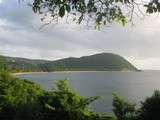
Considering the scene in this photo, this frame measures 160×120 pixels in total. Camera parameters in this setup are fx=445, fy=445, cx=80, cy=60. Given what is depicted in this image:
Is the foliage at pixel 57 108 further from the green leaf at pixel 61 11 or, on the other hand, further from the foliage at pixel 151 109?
the green leaf at pixel 61 11

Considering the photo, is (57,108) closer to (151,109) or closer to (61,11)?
(151,109)

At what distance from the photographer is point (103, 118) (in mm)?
25984

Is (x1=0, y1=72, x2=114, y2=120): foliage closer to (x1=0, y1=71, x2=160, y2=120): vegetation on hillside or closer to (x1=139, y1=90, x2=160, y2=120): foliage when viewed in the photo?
(x1=0, y1=71, x2=160, y2=120): vegetation on hillside

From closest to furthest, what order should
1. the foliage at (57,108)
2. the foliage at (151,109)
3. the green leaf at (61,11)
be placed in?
the green leaf at (61,11), the foliage at (57,108), the foliage at (151,109)

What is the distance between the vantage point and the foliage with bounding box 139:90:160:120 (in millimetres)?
34531

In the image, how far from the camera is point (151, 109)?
3553cm

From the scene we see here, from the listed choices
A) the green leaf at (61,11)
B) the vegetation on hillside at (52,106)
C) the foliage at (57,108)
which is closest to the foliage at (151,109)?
the vegetation on hillside at (52,106)

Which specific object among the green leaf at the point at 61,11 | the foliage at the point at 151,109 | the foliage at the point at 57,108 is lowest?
the foliage at the point at 151,109

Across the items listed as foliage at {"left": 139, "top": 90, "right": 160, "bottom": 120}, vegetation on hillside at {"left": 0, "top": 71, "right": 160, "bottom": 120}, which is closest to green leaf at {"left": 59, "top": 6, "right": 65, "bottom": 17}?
vegetation on hillside at {"left": 0, "top": 71, "right": 160, "bottom": 120}

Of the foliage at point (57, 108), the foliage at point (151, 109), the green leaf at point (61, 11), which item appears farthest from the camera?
the foliage at point (151, 109)

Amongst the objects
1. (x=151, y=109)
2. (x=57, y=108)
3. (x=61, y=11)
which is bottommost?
(x=151, y=109)

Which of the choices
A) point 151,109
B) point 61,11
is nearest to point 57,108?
point 151,109

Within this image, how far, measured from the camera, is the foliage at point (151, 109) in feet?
113

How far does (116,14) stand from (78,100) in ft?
63.7
